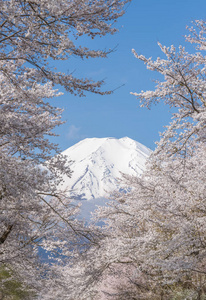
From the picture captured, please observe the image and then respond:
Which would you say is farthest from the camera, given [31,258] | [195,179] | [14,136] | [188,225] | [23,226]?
[31,258]

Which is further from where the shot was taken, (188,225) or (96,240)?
(96,240)

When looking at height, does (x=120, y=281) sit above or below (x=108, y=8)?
below

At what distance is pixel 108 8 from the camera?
4238 mm

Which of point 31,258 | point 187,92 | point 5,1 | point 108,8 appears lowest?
point 31,258

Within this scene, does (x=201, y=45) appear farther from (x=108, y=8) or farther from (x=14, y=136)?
(x=14, y=136)

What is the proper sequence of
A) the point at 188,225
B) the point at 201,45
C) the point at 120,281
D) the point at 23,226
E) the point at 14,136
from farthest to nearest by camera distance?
the point at 120,281 → the point at 23,226 → the point at 201,45 → the point at 188,225 → the point at 14,136

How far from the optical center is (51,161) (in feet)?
20.5

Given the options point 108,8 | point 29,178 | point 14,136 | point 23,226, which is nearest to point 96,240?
point 23,226

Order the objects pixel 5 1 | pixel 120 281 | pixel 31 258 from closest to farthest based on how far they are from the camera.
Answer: pixel 5 1, pixel 31 258, pixel 120 281

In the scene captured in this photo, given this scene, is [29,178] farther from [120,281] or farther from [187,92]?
[120,281]

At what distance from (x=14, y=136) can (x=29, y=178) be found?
748 millimetres

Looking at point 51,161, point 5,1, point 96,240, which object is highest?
point 5,1

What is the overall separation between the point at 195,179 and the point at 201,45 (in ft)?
11.8

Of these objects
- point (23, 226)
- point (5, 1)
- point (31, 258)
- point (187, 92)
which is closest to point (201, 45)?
point (187, 92)
